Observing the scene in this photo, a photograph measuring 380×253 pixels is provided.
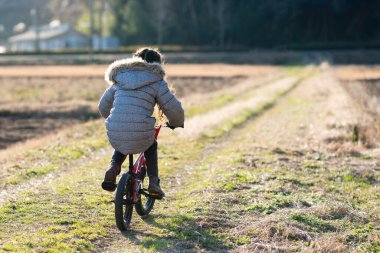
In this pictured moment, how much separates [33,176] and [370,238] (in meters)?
5.53

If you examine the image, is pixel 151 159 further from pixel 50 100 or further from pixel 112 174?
pixel 50 100

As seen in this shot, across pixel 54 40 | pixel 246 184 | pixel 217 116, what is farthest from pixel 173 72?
pixel 54 40

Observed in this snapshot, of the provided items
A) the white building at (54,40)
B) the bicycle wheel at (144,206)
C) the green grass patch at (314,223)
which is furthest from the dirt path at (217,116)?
the white building at (54,40)

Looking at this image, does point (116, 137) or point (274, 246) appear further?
point (116, 137)

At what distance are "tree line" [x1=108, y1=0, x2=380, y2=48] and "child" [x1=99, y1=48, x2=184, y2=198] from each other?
7459 centimetres

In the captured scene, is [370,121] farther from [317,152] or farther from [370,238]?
[370,238]

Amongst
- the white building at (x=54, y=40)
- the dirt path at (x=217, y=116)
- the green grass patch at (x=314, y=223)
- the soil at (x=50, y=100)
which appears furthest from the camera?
the white building at (x=54, y=40)

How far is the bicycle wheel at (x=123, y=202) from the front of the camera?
7.07 metres

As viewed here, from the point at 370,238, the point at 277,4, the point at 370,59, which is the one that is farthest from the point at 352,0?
the point at 370,238

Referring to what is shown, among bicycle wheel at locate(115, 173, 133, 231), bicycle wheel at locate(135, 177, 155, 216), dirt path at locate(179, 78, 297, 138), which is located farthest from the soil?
bicycle wheel at locate(115, 173, 133, 231)

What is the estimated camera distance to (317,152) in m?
13.1

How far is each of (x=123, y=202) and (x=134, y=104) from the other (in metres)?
1.05

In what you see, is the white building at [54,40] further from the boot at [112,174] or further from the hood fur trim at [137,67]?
the boot at [112,174]

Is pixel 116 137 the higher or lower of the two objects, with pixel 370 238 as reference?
higher
